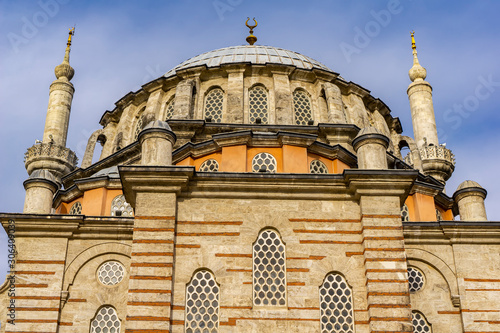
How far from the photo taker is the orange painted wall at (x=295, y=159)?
651 inches

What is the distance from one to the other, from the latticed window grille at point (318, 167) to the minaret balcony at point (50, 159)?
11.1m

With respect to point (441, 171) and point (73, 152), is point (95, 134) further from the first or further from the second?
point (441, 171)

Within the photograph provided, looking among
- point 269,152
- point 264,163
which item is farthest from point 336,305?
point 269,152

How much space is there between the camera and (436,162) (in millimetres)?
24875

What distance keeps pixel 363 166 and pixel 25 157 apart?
15.4 meters

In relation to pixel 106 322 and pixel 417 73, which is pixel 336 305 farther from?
pixel 417 73

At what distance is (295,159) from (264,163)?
807 mm

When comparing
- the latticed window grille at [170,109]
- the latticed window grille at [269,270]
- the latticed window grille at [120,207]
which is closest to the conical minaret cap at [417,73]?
the latticed window grille at [170,109]

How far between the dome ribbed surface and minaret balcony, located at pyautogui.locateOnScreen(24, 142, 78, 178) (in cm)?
489

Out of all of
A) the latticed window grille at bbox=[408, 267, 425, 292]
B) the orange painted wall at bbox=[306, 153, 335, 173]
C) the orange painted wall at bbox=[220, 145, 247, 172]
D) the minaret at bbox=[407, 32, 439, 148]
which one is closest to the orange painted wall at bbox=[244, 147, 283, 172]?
the orange painted wall at bbox=[220, 145, 247, 172]

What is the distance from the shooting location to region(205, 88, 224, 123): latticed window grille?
73.0ft

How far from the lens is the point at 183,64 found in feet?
86.3

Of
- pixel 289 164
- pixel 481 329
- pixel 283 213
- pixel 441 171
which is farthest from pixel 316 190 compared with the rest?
pixel 441 171

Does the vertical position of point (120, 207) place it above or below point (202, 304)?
above
